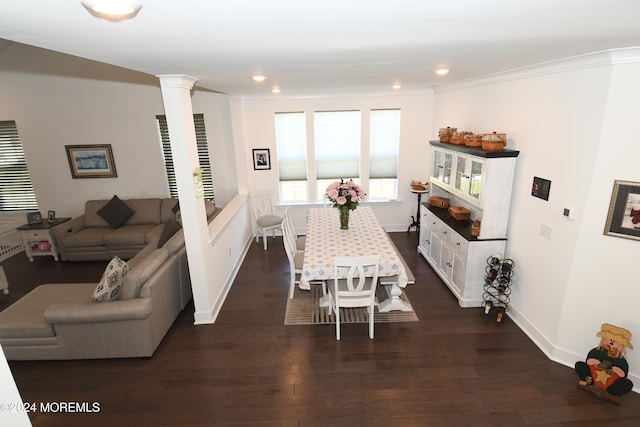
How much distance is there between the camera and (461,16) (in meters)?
1.50

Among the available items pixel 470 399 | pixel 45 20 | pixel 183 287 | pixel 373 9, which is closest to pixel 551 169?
pixel 470 399

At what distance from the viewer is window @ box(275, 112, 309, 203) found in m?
6.43

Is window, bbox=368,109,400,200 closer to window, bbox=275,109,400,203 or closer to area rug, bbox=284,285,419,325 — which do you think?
window, bbox=275,109,400,203

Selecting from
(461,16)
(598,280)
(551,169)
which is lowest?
(598,280)

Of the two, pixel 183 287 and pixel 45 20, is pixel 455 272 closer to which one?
pixel 183 287

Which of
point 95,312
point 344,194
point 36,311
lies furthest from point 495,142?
point 36,311

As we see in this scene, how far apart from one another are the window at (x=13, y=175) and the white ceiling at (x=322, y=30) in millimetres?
5710

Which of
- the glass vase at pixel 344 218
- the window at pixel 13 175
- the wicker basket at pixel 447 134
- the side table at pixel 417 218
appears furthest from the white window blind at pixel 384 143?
the window at pixel 13 175

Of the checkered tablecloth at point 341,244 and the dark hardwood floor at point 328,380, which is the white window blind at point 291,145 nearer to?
the checkered tablecloth at point 341,244

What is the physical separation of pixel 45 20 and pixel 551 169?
12.7 ft

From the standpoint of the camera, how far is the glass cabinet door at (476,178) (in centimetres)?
400

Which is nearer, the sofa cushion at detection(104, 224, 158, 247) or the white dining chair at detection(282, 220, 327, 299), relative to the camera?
the white dining chair at detection(282, 220, 327, 299)

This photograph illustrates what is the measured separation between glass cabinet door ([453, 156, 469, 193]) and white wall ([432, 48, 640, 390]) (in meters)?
0.63

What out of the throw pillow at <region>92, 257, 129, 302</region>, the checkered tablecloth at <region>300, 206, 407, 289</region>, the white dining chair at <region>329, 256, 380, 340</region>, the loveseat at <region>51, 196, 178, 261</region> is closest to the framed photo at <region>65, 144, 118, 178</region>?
the loveseat at <region>51, 196, 178, 261</region>
